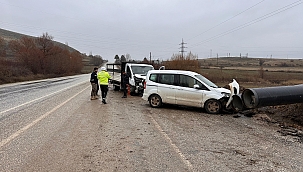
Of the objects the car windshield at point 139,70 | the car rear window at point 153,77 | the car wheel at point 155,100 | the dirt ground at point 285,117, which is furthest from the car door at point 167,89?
the car windshield at point 139,70

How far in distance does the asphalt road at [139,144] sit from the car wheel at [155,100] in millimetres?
2206

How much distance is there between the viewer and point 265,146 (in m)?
5.83

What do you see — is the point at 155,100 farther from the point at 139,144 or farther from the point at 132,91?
the point at 139,144

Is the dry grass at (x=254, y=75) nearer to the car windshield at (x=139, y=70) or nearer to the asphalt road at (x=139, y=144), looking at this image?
the car windshield at (x=139, y=70)

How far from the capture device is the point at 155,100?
11430 mm

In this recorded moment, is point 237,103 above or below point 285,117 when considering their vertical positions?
above

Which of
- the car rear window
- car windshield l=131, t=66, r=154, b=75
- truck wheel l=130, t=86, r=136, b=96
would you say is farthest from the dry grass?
the car rear window

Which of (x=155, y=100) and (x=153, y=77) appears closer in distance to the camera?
(x=155, y=100)

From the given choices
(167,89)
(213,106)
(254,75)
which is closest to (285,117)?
(213,106)

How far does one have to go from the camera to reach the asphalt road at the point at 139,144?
14.7ft

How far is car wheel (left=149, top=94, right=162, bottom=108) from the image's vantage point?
37.2ft

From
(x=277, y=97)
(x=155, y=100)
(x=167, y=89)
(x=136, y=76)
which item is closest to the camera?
(x=277, y=97)

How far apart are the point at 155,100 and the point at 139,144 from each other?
227 inches

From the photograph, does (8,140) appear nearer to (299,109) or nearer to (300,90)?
(300,90)
